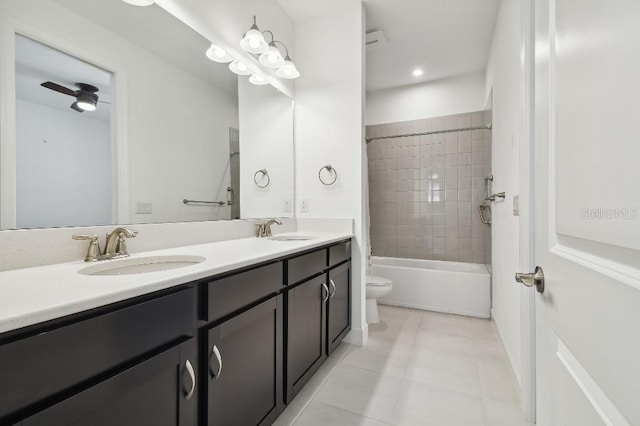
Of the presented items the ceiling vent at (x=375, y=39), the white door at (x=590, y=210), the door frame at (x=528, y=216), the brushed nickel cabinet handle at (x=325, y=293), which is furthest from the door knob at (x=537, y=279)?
the ceiling vent at (x=375, y=39)

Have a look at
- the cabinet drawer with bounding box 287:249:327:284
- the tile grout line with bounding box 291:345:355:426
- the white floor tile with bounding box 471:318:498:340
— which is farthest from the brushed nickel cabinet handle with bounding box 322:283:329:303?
the white floor tile with bounding box 471:318:498:340

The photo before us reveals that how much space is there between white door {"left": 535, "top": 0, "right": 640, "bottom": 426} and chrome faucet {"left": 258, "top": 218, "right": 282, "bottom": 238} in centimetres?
164

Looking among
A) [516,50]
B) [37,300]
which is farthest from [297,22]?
[37,300]

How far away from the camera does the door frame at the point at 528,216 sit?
4.42ft

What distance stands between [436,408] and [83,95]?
2.15 m

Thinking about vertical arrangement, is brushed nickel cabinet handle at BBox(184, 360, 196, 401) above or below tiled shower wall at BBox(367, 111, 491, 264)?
below

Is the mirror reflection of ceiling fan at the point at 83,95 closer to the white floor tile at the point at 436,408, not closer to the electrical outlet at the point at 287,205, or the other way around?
the electrical outlet at the point at 287,205

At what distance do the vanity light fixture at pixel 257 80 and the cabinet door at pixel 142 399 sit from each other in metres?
1.79

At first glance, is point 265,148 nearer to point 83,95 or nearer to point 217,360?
point 83,95

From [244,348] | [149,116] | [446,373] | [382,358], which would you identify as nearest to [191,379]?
[244,348]

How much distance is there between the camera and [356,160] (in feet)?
7.29

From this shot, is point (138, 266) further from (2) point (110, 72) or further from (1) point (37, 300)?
(2) point (110, 72)

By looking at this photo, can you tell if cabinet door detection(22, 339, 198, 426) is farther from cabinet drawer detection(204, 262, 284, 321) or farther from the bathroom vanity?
cabinet drawer detection(204, 262, 284, 321)

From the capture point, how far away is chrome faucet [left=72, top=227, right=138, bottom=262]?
41.8 inches
